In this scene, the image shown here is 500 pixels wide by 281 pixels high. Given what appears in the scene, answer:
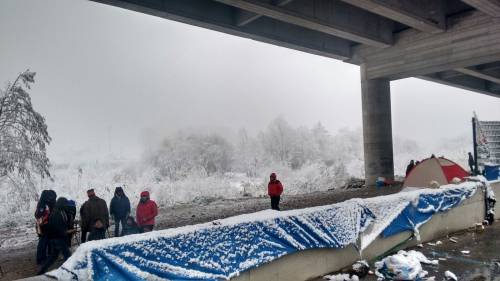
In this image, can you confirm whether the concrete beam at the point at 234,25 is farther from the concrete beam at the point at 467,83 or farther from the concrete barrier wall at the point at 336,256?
the concrete barrier wall at the point at 336,256

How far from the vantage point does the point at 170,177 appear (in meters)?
38.3

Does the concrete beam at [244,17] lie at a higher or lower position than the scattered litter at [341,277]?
higher

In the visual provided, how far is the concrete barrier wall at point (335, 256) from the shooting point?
582 cm

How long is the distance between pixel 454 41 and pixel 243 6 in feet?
39.1

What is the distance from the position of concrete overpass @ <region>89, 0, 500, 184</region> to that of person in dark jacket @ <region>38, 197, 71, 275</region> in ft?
32.9

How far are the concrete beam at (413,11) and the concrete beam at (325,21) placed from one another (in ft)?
7.30

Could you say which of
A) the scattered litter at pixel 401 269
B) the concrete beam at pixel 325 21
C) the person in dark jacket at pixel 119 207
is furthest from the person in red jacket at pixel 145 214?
the concrete beam at pixel 325 21

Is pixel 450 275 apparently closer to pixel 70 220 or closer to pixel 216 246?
pixel 216 246

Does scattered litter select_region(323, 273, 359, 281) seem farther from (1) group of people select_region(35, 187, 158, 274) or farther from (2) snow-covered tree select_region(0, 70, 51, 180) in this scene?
(2) snow-covered tree select_region(0, 70, 51, 180)

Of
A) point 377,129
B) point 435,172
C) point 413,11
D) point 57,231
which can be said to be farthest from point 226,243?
point 377,129

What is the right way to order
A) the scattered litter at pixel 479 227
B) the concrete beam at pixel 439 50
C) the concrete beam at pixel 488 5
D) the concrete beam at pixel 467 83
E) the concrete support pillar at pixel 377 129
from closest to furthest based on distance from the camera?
the scattered litter at pixel 479 227, the concrete beam at pixel 488 5, the concrete beam at pixel 439 50, the concrete support pillar at pixel 377 129, the concrete beam at pixel 467 83

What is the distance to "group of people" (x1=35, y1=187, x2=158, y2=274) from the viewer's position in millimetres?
7680

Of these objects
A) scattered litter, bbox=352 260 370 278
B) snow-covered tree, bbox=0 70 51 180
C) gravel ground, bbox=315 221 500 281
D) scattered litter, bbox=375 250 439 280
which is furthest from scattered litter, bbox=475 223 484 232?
snow-covered tree, bbox=0 70 51 180

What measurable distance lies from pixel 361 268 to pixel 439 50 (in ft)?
57.6
